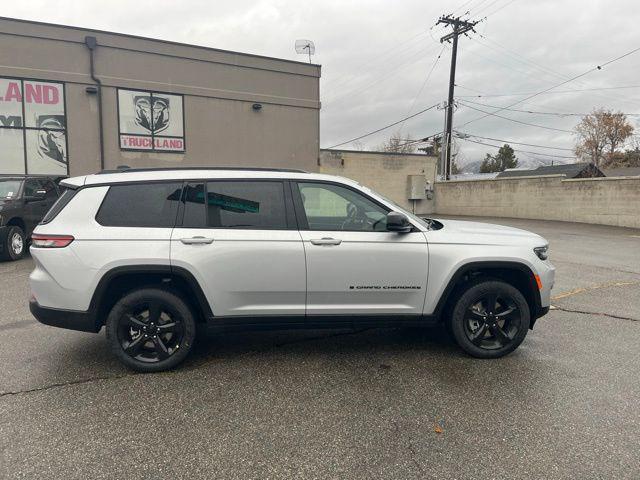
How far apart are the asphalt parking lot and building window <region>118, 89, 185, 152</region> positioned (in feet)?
40.3

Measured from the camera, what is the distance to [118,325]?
144 inches

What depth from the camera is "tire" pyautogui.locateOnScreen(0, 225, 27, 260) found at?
8820 mm

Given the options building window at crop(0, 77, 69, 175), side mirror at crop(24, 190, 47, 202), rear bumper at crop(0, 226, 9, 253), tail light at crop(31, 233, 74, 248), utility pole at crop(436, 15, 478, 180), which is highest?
utility pole at crop(436, 15, 478, 180)

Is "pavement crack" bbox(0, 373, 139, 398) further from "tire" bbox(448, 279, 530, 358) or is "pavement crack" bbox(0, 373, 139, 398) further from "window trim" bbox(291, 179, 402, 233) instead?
"tire" bbox(448, 279, 530, 358)

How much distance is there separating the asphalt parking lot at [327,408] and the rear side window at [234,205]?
1283 mm

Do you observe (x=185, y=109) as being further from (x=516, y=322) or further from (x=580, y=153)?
(x=580, y=153)

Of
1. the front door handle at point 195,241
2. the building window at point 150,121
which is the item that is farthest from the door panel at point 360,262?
the building window at point 150,121

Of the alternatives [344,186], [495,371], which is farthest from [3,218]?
[495,371]

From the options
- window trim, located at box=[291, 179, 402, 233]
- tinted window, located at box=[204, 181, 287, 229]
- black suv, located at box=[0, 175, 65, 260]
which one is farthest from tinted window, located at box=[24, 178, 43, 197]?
window trim, located at box=[291, 179, 402, 233]

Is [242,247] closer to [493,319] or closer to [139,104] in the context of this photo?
[493,319]

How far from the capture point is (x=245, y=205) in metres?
3.81

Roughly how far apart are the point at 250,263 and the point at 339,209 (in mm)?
978

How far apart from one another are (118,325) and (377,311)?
2.23 metres

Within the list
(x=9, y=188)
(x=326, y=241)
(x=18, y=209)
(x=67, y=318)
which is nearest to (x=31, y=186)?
(x=9, y=188)
